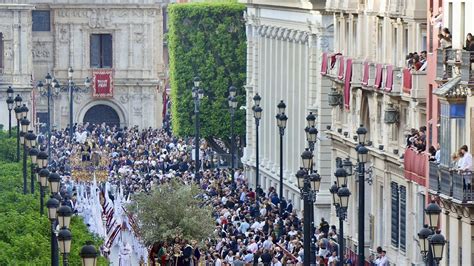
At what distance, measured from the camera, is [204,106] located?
116m

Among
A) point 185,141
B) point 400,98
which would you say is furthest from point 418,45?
point 185,141

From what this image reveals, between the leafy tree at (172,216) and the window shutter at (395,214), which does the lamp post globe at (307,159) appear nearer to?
the window shutter at (395,214)

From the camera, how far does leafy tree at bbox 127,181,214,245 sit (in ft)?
224

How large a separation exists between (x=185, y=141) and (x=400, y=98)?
200 ft

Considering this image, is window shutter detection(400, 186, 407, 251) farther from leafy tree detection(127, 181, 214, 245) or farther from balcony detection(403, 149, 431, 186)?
leafy tree detection(127, 181, 214, 245)

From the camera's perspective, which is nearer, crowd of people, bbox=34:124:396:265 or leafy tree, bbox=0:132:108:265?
leafy tree, bbox=0:132:108:265

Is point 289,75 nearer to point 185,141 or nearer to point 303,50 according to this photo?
point 303,50

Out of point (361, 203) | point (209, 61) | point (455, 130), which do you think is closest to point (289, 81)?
point (209, 61)

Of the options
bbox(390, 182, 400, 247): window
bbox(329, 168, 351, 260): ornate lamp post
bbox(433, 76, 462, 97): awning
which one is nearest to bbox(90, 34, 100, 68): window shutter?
bbox(390, 182, 400, 247): window

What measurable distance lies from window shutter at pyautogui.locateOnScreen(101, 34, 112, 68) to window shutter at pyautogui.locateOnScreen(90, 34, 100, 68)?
0.95 feet

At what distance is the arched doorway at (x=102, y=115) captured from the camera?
137m

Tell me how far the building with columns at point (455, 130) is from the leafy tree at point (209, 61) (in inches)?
2256

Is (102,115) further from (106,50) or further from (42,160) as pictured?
(42,160)

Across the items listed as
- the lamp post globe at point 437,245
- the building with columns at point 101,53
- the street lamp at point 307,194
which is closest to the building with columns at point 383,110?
the street lamp at point 307,194
